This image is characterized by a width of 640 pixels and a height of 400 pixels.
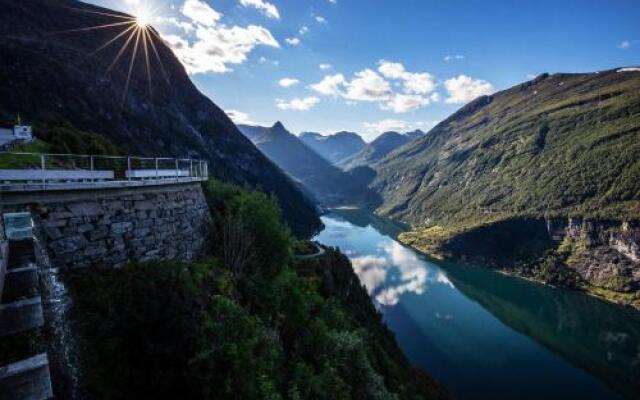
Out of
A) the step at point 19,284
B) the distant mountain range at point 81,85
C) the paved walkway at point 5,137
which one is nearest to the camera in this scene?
the step at point 19,284

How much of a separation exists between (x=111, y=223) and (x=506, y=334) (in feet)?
379

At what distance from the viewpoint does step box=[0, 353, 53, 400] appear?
210 inches

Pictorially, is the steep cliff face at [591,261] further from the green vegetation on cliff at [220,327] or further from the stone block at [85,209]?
the stone block at [85,209]

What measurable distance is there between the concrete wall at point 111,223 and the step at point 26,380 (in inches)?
374

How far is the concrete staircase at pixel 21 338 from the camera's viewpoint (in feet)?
18.0

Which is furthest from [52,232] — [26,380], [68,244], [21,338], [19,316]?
[26,380]

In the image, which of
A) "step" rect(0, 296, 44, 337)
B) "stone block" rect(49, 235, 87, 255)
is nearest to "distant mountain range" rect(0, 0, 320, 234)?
"stone block" rect(49, 235, 87, 255)

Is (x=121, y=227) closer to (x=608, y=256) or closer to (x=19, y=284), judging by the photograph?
(x=19, y=284)

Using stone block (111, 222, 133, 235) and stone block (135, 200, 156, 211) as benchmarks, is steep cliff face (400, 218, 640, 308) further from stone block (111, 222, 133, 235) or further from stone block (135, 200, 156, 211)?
stone block (111, 222, 133, 235)

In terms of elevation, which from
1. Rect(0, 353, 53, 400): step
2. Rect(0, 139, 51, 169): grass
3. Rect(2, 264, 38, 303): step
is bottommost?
Rect(0, 353, 53, 400): step

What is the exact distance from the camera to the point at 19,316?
667 centimetres

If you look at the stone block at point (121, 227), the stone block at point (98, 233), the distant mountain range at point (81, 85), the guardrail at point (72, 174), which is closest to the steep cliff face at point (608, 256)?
the distant mountain range at point (81, 85)

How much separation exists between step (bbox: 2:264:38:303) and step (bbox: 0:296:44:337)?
1.60 ft

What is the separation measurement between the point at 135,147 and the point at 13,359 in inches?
5241
